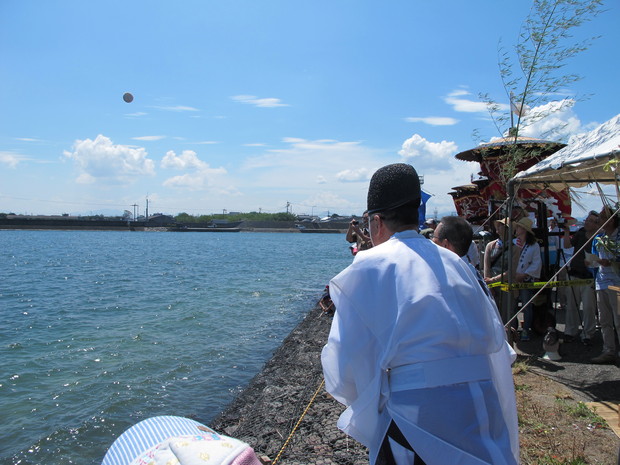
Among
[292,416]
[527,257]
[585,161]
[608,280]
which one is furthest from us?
[527,257]

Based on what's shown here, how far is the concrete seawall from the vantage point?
5.03 metres

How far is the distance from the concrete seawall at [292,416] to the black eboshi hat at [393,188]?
3391mm

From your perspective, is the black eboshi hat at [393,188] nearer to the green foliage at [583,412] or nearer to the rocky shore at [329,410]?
the rocky shore at [329,410]

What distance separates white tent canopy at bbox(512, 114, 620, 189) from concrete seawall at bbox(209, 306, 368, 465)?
418 cm

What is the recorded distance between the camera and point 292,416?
6.42 metres

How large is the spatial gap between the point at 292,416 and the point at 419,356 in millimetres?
5047

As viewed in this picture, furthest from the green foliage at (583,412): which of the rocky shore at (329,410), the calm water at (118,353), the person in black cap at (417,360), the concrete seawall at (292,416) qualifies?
the calm water at (118,353)

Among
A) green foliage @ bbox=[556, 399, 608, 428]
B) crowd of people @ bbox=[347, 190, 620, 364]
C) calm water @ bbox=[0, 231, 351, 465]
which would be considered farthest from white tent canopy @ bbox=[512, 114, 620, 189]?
calm water @ bbox=[0, 231, 351, 465]

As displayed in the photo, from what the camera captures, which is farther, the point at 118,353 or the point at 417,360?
the point at 118,353

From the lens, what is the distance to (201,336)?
14148 millimetres

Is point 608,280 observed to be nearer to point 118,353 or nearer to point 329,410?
point 329,410

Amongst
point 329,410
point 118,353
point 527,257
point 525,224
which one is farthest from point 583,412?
point 118,353

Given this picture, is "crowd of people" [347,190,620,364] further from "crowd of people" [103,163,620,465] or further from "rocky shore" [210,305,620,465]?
"crowd of people" [103,163,620,465]

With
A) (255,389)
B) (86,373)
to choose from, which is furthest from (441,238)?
(86,373)
